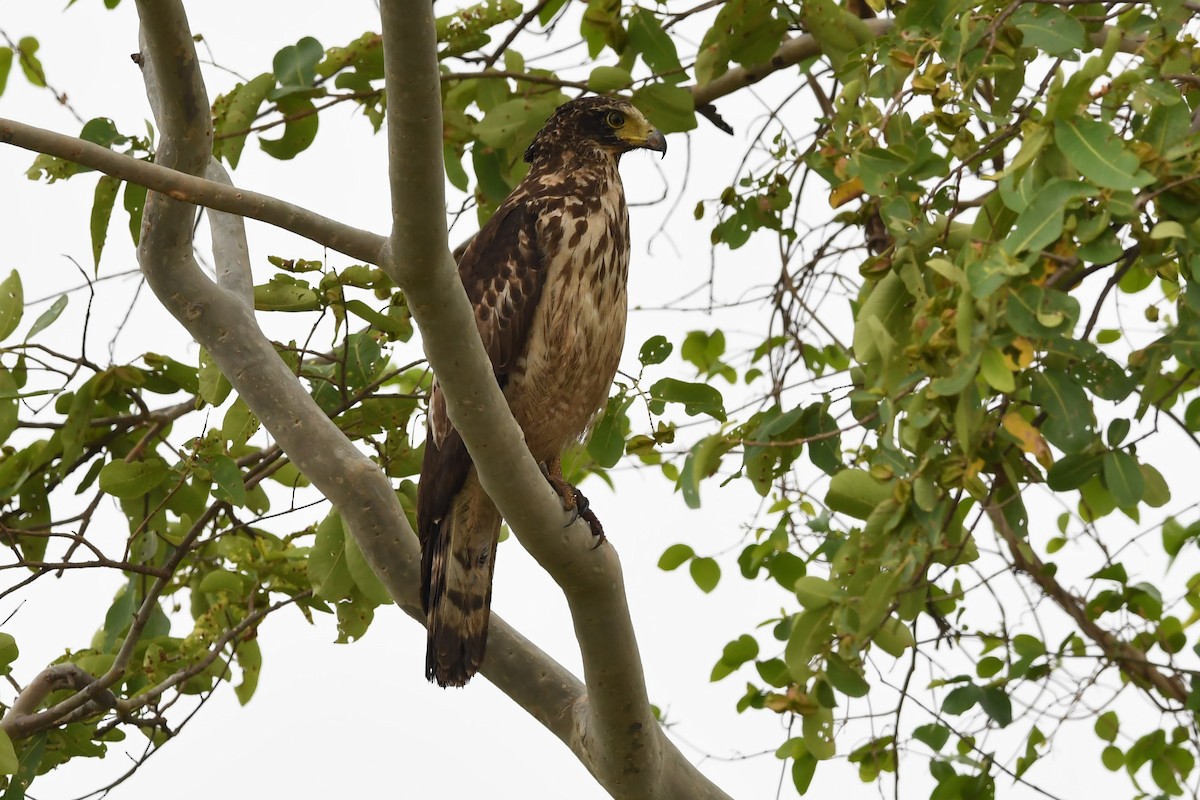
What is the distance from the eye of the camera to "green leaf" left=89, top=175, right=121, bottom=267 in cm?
370

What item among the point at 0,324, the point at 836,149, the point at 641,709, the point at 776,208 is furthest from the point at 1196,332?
the point at 0,324

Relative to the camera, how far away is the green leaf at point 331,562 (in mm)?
3691

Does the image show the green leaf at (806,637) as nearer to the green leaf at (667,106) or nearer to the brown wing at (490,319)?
the brown wing at (490,319)

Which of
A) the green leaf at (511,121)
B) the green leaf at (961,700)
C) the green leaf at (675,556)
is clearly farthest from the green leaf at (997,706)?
the green leaf at (511,121)

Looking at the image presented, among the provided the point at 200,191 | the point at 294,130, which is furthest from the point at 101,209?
the point at 200,191

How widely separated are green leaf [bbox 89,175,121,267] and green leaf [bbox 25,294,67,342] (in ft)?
0.47

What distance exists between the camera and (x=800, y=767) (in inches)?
134

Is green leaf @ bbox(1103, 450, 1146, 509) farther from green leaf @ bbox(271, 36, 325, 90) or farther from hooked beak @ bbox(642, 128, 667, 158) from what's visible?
green leaf @ bbox(271, 36, 325, 90)

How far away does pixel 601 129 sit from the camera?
4336 millimetres

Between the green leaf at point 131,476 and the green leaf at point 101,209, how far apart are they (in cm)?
57

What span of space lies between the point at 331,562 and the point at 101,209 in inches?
47.3

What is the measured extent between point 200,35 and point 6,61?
0.82 meters

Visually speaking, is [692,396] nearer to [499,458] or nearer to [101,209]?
[499,458]

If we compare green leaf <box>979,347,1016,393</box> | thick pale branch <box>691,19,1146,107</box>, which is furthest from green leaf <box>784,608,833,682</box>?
thick pale branch <box>691,19,1146,107</box>
